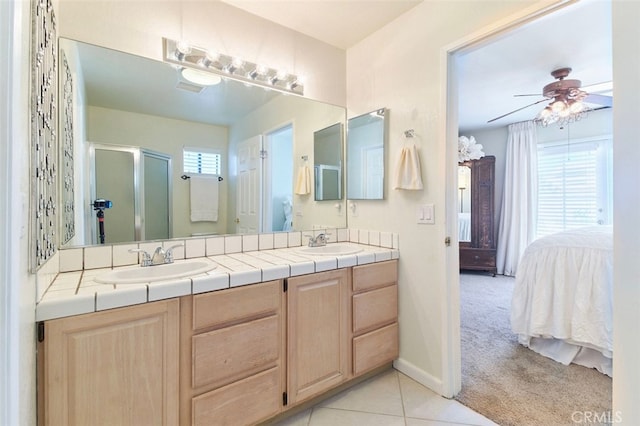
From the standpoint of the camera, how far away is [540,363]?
2121mm

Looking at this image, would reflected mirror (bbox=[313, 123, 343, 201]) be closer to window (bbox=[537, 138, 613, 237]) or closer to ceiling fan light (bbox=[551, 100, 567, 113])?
ceiling fan light (bbox=[551, 100, 567, 113])

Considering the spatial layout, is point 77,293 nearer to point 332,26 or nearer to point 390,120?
point 390,120

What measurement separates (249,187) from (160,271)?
33.3 inches

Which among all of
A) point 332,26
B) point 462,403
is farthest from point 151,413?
point 332,26

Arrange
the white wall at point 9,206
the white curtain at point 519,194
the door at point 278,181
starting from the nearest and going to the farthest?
the white wall at point 9,206 < the door at point 278,181 < the white curtain at point 519,194

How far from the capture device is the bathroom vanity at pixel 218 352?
1.04m

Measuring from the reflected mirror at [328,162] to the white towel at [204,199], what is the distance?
85cm

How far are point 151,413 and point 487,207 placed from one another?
488 cm

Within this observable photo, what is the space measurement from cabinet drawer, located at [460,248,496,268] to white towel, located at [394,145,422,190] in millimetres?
3386

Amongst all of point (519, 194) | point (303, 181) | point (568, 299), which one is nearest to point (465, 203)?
point (519, 194)

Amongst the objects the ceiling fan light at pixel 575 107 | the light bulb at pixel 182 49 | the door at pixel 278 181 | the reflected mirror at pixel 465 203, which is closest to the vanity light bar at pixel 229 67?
the light bulb at pixel 182 49

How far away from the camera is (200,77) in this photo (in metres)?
1.87

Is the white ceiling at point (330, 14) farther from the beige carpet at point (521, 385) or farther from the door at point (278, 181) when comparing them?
the beige carpet at point (521, 385)
